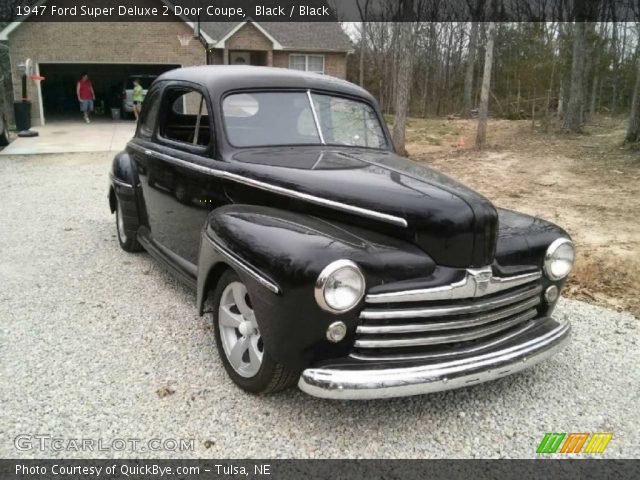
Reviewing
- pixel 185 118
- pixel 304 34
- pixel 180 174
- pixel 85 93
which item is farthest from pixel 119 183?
pixel 304 34

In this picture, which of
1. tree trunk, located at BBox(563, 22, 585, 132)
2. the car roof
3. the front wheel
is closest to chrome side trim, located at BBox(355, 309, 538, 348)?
the front wheel

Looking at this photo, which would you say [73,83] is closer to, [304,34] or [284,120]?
[304,34]

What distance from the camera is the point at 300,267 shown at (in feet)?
8.22

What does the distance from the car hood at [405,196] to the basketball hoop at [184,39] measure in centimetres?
1776

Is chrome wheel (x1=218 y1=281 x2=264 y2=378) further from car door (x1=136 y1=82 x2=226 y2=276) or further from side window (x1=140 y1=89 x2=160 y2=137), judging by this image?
side window (x1=140 y1=89 x2=160 y2=137)

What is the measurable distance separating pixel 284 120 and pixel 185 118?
122cm

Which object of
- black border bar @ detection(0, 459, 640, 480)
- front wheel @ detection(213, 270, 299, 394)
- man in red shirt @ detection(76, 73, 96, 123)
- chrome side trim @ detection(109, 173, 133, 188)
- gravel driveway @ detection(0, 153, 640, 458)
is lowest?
black border bar @ detection(0, 459, 640, 480)

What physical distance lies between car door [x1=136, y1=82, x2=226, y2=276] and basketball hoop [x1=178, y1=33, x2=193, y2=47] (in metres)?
16.0

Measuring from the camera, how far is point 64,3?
1889 cm

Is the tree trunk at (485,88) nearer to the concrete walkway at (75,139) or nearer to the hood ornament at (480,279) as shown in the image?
the concrete walkway at (75,139)

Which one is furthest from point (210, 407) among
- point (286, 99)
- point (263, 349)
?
point (286, 99)

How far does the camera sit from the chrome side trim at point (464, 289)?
2.57 meters

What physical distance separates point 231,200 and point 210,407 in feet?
4.36

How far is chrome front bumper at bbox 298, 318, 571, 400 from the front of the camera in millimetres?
2445
